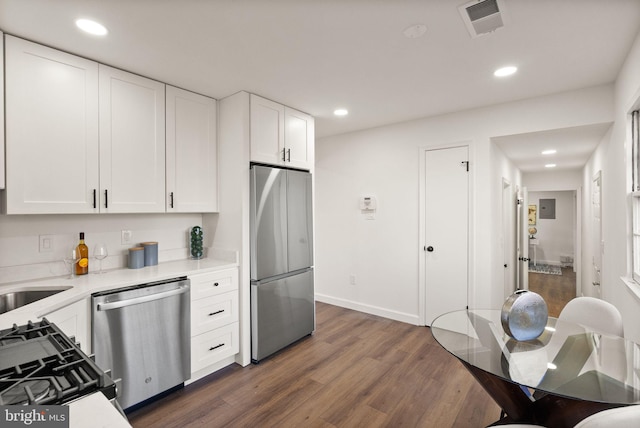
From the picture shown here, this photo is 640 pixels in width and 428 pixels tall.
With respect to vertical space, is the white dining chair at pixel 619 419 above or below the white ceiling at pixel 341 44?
below

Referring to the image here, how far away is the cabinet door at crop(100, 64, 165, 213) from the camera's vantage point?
2.34 m

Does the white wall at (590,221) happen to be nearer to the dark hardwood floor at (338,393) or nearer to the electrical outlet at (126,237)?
the dark hardwood floor at (338,393)

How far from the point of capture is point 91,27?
1855 mm

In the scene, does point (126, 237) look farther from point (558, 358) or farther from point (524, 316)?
point (558, 358)

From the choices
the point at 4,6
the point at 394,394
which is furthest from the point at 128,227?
the point at 394,394

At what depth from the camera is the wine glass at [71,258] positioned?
7.66 ft

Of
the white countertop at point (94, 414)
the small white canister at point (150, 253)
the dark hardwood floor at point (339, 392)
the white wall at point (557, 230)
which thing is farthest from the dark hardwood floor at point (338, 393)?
the white wall at point (557, 230)

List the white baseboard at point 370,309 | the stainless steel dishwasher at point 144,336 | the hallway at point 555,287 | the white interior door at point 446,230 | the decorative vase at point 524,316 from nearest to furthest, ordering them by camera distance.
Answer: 1. the decorative vase at point 524,316
2. the stainless steel dishwasher at point 144,336
3. the white interior door at point 446,230
4. the white baseboard at point 370,309
5. the hallway at point 555,287

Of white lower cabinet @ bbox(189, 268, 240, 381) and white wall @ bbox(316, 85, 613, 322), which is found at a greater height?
white wall @ bbox(316, 85, 613, 322)

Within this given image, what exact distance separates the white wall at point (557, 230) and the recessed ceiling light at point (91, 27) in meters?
9.58

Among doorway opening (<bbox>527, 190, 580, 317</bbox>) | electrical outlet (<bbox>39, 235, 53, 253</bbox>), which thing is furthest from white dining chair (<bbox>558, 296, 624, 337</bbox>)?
doorway opening (<bbox>527, 190, 580, 317</bbox>)

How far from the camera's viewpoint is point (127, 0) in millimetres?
1622

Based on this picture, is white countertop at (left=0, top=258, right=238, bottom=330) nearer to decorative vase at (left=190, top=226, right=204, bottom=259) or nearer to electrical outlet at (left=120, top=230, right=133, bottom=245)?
decorative vase at (left=190, top=226, right=204, bottom=259)

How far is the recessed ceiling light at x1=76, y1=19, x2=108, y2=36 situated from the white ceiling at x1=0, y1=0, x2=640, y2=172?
0.15 feet
